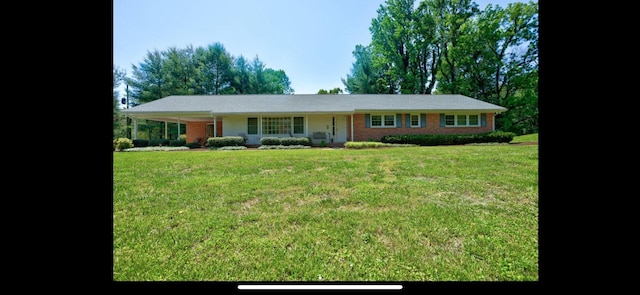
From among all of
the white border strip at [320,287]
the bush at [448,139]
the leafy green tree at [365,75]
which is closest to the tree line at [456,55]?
the leafy green tree at [365,75]

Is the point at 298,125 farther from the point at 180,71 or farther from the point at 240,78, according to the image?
the point at 180,71

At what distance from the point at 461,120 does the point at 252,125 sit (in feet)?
49.9

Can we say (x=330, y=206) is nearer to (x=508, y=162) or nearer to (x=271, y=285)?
(x=271, y=285)

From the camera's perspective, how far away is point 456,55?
2566 cm

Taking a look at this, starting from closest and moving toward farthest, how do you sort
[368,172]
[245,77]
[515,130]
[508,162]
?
[368,172], [508,162], [515,130], [245,77]

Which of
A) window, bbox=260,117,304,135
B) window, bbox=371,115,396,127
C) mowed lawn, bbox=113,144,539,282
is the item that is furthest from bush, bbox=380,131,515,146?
mowed lawn, bbox=113,144,539,282

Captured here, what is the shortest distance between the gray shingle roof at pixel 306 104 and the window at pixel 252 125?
88cm

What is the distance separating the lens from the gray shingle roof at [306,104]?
1681 cm

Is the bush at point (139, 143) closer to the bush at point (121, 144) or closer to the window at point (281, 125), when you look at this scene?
the bush at point (121, 144)
